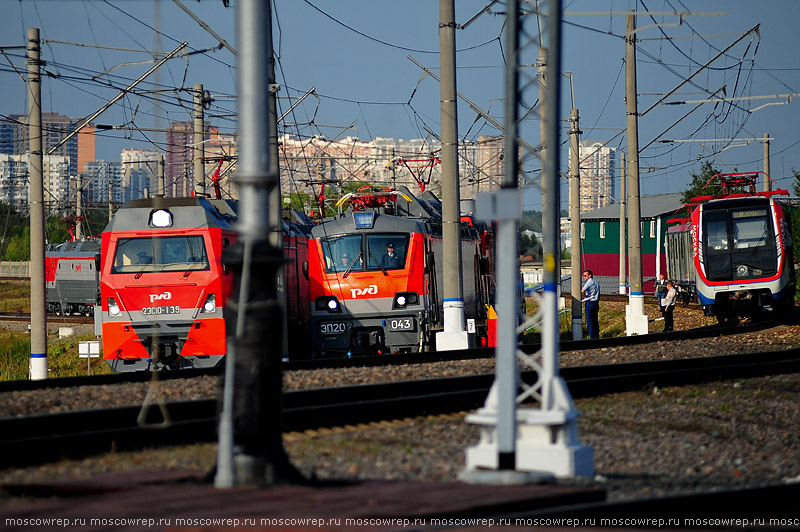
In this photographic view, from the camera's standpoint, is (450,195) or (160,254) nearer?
(160,254)

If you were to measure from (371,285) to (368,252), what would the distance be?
0.73m

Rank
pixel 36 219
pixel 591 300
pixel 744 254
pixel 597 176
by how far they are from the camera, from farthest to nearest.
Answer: pixel 597 176, pixel 744 254, pixel 591 300, pixel 36 219

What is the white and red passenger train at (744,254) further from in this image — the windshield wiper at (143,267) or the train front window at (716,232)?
the windshield wiper at (143,267)

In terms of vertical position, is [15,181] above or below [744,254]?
above

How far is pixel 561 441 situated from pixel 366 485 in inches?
68.4

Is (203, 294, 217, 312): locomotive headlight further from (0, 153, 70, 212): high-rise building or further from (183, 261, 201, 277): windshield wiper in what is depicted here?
(0, 153, 70, 212): high-rise building

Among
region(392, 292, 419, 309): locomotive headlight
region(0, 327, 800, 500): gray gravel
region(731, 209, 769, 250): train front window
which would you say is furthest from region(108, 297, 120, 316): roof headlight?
region(731, 209, 769, 250): train front window

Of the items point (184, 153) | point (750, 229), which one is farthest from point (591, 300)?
point (184, 153)

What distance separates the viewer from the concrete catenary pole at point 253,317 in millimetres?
5883

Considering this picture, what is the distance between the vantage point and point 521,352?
7.19 meters

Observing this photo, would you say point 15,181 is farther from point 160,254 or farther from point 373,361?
point 373,361

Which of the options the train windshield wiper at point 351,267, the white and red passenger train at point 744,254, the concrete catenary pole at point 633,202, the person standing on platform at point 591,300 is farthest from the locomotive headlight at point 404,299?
the white and red passenger train at point 744,254

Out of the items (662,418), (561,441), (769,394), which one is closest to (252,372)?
(561,441)

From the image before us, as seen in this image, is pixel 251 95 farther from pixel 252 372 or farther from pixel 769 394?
pixel 769 394
